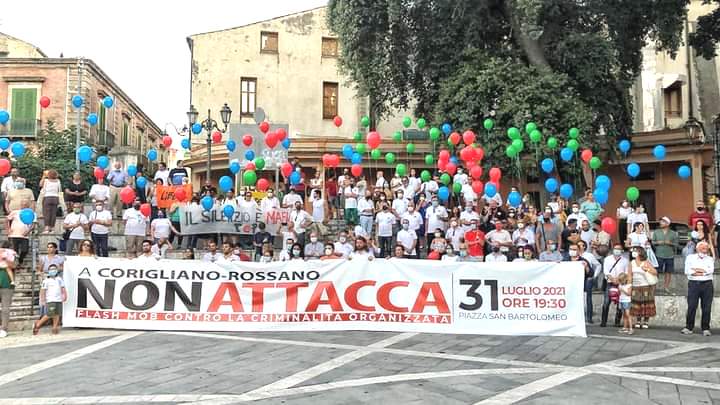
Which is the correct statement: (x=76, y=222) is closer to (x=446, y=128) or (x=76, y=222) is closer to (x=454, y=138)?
(x=454, y=138)

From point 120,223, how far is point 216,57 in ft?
48.2

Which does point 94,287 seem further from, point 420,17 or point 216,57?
point 216,57

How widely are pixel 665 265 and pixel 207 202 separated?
9.74 meters

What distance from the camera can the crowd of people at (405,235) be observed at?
11.0m

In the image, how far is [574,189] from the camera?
60.4ft

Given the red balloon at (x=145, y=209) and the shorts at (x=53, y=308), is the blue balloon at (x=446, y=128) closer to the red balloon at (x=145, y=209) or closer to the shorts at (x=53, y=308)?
the red balloon at (x=145, y=209)

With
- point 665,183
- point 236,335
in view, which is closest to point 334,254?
point 236,335

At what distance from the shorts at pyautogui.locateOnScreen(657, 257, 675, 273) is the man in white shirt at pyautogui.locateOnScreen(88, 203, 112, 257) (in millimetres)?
11271

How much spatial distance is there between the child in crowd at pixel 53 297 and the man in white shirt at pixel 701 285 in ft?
34.7

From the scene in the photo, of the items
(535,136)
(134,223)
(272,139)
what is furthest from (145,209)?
(535,136)

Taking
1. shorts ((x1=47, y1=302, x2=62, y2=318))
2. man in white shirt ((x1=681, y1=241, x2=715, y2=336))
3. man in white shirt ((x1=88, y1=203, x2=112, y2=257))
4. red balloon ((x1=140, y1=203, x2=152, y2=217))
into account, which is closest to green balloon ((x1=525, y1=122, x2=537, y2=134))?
man in white shirt ((x1=681, y1=241, x2=715, y2=336))

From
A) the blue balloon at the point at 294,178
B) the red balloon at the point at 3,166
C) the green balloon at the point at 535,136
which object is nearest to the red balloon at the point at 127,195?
the red balloon at the point at 3,166

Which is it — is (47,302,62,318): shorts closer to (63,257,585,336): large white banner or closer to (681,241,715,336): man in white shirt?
(63,257,585,336): large white banner

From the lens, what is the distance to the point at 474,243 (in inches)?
505
